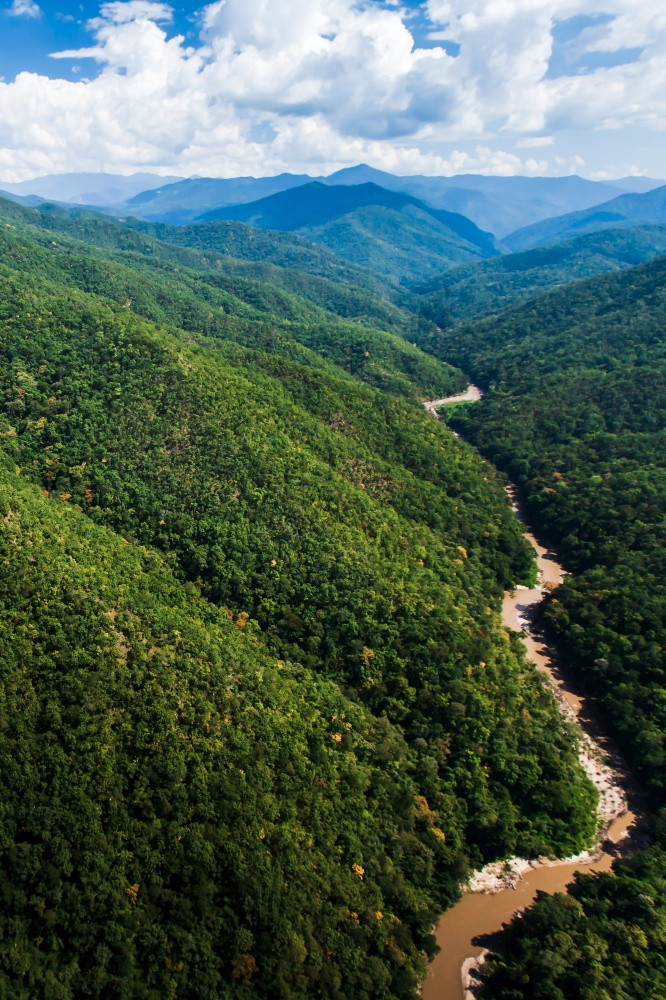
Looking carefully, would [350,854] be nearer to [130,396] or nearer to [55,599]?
[55,599]

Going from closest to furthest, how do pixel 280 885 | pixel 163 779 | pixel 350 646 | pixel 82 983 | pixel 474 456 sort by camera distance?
pixel 82 983, pixel 280 885, pixel 163 779, pixel 350 646, pixel 474 456

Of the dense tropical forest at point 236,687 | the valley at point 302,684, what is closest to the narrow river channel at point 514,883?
the valley at point 302,684

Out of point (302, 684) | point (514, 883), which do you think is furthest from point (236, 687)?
point (514, 883)

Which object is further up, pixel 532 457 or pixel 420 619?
pixel 532 457

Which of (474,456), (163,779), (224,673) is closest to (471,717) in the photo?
(224,673)

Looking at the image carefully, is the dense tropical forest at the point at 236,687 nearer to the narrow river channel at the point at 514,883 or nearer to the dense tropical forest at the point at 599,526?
the narrow river channel at the point at 514,883
